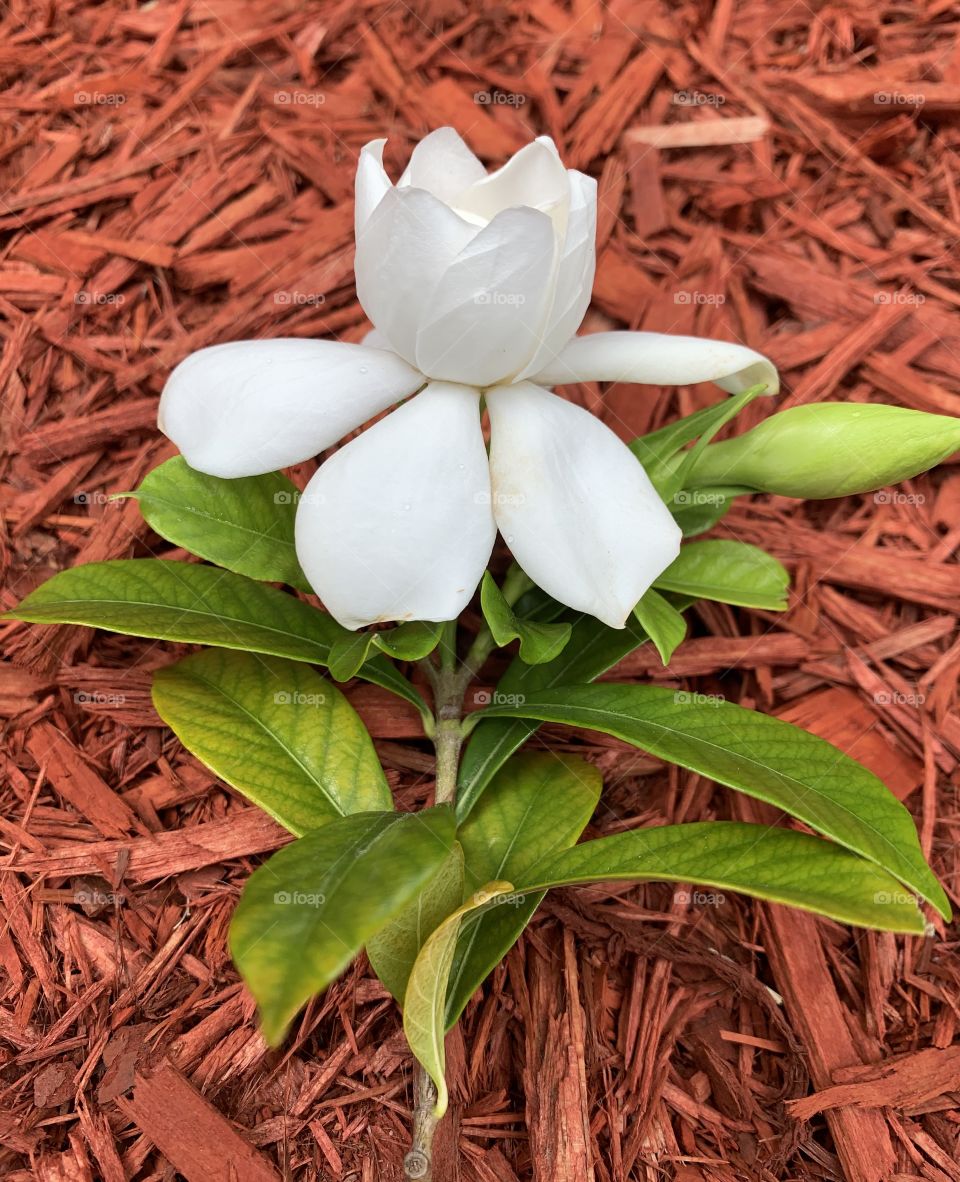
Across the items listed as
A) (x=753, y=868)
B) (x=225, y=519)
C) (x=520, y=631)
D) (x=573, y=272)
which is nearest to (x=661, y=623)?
(x=520, y=631)

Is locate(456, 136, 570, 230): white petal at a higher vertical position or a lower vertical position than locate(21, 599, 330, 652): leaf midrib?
higher

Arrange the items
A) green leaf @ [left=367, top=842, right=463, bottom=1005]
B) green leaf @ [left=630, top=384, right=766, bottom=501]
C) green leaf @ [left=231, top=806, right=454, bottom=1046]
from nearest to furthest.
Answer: green leaf @ [left=231, top=806, right=454, bottom=1046], green leaf @ [left=367, top=842, right=463, bottom=1005], green leaf @ [left=630, top=384, right=766, bottom=501]

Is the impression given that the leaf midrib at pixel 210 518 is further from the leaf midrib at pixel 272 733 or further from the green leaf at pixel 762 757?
the green leaf at pixel 762 757

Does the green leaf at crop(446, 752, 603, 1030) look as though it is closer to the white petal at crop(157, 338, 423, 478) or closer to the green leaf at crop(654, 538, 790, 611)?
the green leaf at crop(654, 538, 790, 611)

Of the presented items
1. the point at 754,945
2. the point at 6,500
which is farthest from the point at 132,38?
the point at 754,945

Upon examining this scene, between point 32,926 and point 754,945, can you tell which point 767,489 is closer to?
point 754,945

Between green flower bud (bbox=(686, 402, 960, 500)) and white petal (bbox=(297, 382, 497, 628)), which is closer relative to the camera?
white petal (bbox=(297, 382, 497, 628))

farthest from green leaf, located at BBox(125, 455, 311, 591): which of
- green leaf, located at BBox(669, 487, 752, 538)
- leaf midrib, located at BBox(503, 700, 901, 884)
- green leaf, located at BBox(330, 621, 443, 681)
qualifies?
green leaf, located at BBox(669, 487, 752, 538)
